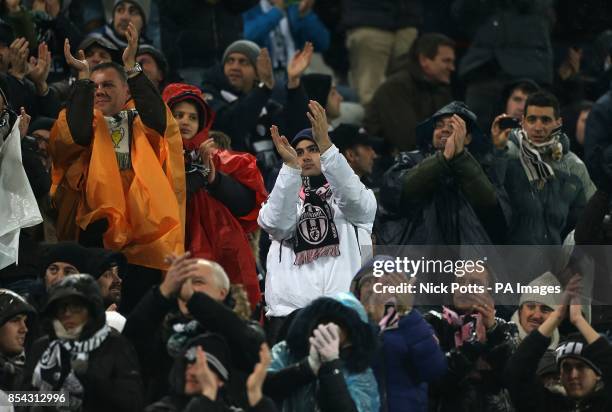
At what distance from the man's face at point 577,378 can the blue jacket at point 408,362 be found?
2.95 ft

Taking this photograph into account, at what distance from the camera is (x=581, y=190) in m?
14.4

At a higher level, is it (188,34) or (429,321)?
(188,34)

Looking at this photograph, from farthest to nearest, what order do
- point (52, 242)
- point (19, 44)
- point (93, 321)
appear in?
point (19, 44)
point (52, 242)
point (93, 321)

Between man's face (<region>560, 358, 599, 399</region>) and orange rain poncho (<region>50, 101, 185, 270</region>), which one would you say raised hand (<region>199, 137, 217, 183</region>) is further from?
man's face (<region>560, 358, 599, 399</region>)

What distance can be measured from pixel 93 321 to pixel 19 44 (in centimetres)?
401

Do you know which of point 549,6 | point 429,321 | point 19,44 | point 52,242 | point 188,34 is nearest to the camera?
point 429,321

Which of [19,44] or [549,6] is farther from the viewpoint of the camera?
[549,6]

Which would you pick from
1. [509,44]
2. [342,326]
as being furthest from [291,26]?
[342,326]

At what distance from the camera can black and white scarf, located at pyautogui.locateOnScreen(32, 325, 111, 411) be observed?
10.1 metres

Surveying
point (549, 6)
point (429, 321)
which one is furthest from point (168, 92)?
point (549, 6)

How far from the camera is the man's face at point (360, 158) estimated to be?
47.6 feet

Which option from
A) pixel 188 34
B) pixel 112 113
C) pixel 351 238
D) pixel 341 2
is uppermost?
pixel 341 2

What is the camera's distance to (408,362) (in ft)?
36.1

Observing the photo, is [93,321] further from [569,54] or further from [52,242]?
[569,54]
